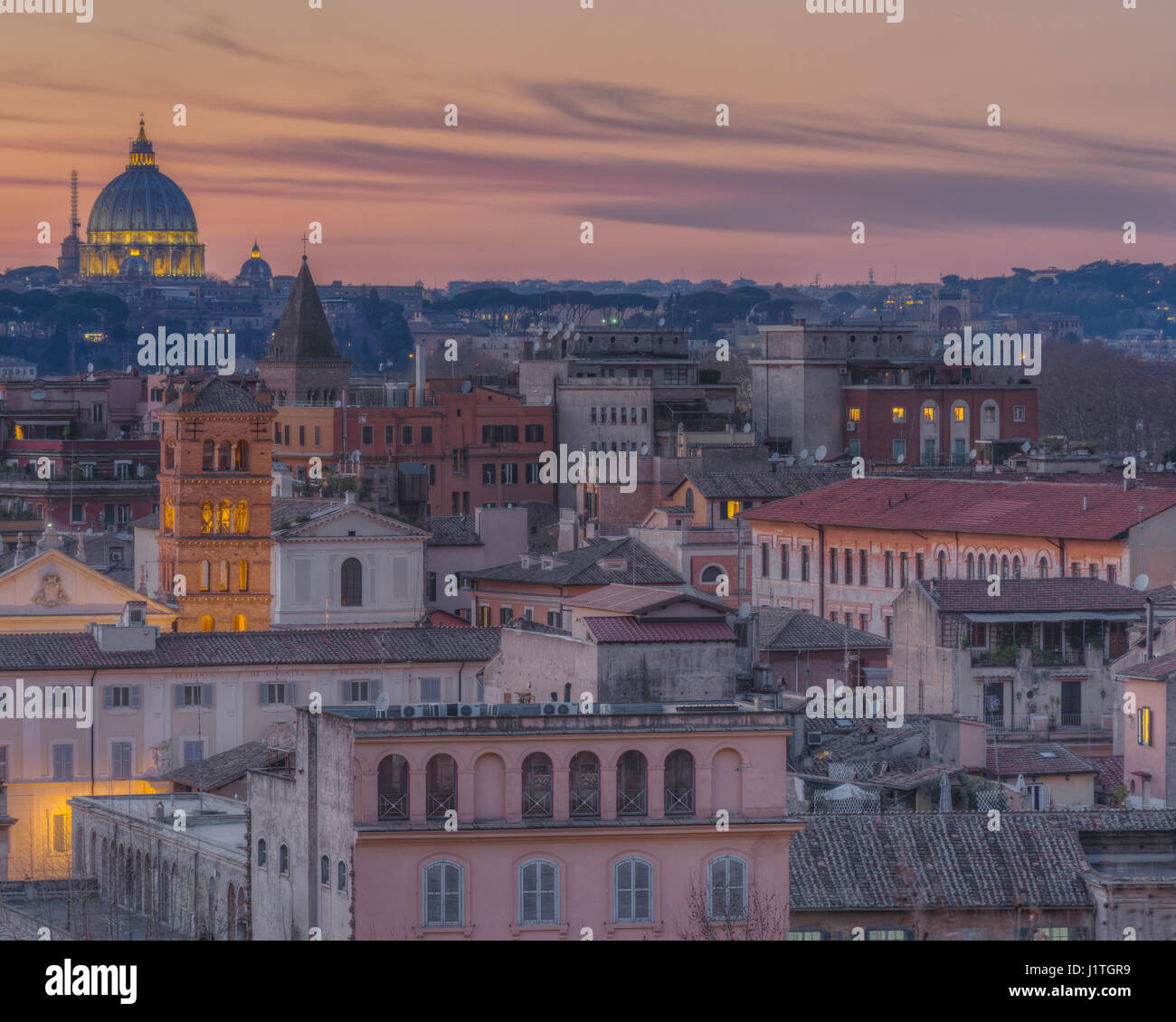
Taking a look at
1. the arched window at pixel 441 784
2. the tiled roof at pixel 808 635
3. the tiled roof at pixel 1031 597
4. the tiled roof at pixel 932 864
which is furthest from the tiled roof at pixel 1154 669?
the tiled roof at pixel 808 635

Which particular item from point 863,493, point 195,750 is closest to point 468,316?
point 863,493

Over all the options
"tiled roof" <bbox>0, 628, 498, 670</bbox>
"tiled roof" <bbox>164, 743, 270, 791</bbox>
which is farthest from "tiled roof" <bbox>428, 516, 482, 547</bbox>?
"tiled roof" <bbox>164, 743, 270, 791</bbox>

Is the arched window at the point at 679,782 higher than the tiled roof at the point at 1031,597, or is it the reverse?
the tiled roof at the point at 1031,597

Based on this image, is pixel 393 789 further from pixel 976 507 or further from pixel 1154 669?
pixel 976 507

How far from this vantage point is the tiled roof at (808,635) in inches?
1534

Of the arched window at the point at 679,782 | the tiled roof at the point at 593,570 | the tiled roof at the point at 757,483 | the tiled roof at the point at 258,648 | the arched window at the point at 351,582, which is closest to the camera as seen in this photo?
the arched window at the point at 679,782

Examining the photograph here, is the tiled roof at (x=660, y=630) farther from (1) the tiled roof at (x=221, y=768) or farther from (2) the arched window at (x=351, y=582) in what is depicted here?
(2) the arched window at (x=351, y=582)

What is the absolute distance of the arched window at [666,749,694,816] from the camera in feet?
67.7

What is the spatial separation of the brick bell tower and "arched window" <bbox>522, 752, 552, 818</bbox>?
2356 cm

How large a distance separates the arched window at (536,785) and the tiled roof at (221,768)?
8.55 m

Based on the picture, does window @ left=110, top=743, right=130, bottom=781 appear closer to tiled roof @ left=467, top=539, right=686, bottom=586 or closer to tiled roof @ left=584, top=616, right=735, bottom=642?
tiled roof @ left=584, top=616, right=735, bottom=642

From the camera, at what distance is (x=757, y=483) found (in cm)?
5650

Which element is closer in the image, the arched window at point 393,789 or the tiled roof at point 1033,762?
the arched window at point 393,789

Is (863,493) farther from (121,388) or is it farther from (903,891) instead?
(121,388)
